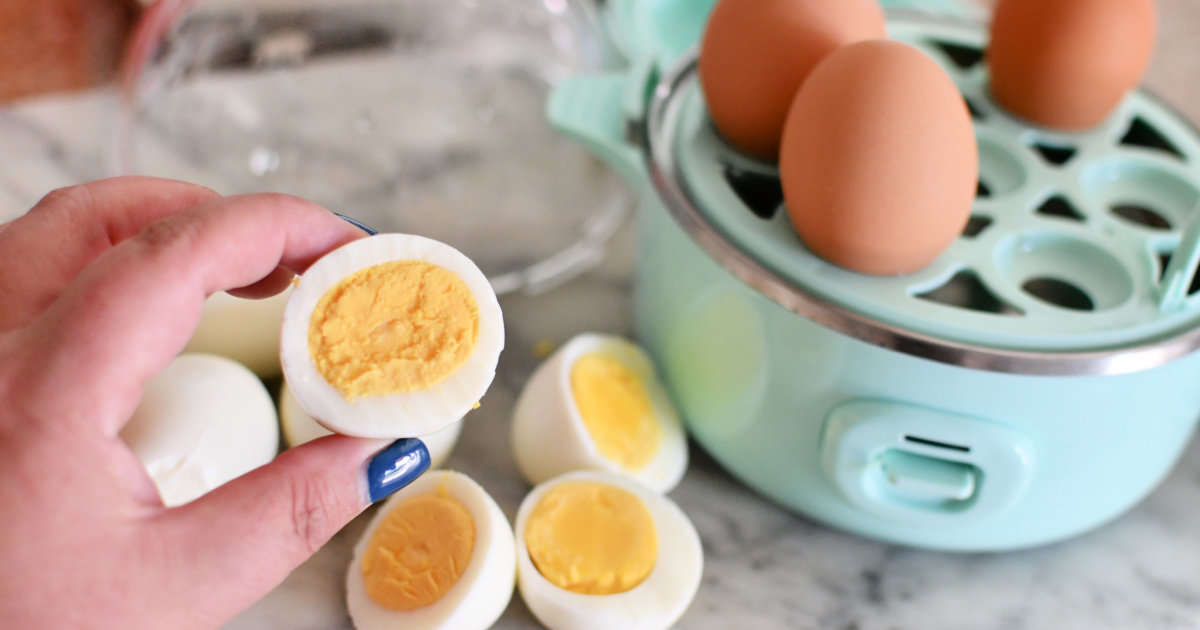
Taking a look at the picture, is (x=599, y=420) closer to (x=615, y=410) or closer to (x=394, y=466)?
(x=615, y=410)

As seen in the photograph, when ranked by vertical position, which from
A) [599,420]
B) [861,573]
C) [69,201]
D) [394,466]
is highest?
[69,201]

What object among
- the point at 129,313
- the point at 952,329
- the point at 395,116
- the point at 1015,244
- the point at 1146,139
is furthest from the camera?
the point at 395,116

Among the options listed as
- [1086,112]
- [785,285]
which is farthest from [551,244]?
[1086,112]

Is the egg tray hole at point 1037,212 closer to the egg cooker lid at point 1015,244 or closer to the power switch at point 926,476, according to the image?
the egg cooker lid at point 1015,244

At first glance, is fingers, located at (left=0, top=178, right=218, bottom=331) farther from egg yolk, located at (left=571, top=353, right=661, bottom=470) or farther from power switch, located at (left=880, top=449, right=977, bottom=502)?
power switch, located at (left=880, top=449, right=977, bottom=502)

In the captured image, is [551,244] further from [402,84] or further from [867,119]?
[867,119]

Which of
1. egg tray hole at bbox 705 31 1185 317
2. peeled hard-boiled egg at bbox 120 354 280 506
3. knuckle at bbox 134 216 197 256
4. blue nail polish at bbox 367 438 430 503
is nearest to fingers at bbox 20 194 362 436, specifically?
knuckle at bbox 134 216 197 256

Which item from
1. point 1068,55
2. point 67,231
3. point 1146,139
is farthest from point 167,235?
point 1146,139
